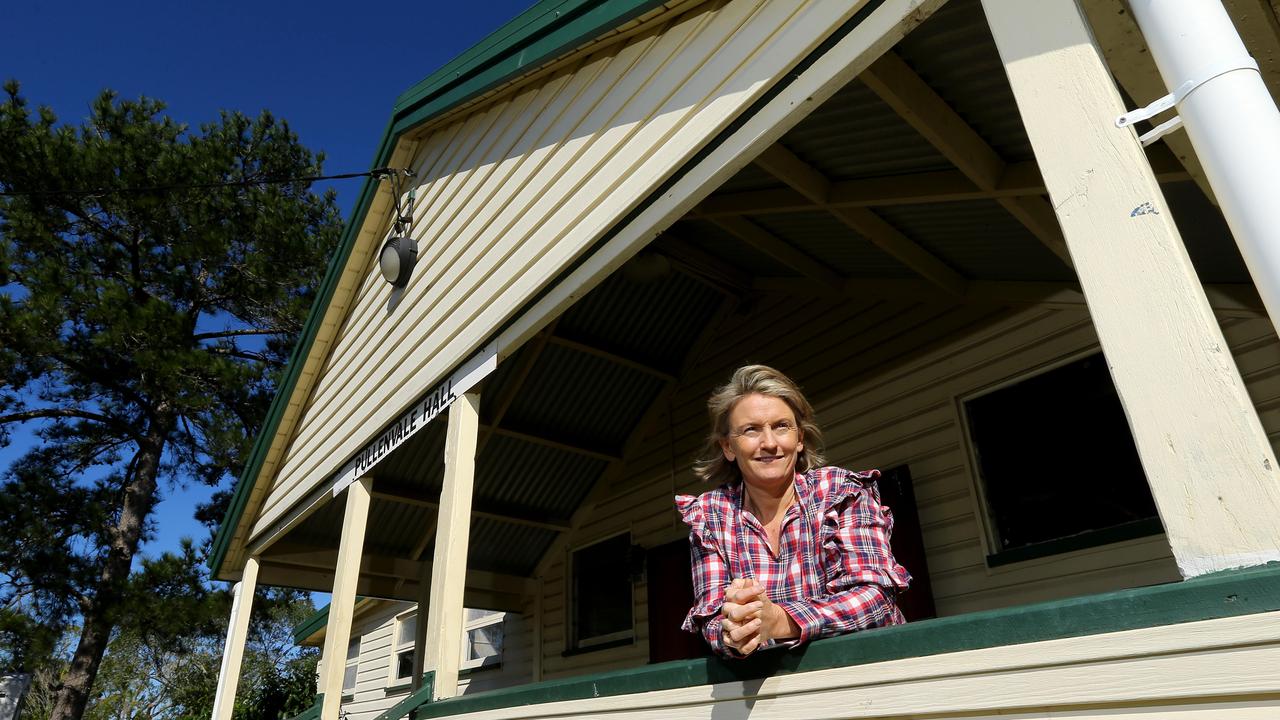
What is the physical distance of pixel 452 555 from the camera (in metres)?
3.93

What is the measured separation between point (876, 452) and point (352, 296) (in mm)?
4716

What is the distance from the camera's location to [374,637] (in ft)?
45.2

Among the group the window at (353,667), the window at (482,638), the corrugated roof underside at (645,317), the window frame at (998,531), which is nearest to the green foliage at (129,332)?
the window at (353,667)

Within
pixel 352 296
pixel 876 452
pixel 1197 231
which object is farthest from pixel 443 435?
pixel 1197 231

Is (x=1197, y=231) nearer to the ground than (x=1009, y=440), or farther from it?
farther from it

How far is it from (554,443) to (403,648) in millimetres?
7470

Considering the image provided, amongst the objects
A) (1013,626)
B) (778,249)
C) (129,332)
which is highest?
(129,332)

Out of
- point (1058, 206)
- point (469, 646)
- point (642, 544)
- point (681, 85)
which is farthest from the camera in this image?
point (469, 646)

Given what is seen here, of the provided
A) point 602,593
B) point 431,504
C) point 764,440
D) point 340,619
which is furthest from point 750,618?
point 602,593

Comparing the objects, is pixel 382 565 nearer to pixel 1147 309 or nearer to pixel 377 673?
pixel 377 673

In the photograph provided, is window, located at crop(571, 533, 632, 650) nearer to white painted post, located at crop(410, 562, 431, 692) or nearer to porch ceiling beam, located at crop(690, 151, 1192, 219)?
white painted post, located at crop(410, 562, 431, 692)

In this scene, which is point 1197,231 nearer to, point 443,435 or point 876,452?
point 876,452

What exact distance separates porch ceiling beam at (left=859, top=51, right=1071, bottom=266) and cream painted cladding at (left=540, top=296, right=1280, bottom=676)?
2.90 feet

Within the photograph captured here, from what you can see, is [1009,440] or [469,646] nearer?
[1009,440]
